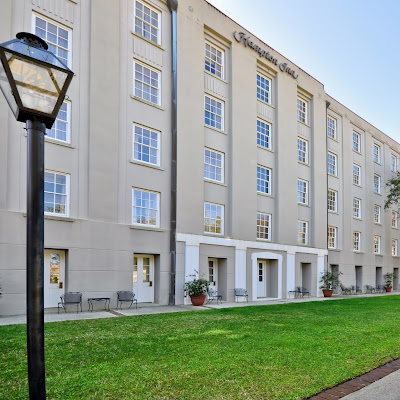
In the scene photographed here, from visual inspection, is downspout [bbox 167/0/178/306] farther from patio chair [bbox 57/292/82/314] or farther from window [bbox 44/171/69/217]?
window [bbox 44/171/69/217]

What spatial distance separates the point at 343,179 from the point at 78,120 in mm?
22477

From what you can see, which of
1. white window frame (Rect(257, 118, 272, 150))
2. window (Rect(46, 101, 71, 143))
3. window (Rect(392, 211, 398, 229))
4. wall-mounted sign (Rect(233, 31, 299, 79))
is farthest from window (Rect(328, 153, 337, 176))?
window (Rect(46, 101, 71, 143))

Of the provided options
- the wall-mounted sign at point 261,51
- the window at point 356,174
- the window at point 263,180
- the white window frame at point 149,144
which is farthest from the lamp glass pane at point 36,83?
the window at point 356,174

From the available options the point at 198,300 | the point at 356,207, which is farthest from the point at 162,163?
the point at 356,207

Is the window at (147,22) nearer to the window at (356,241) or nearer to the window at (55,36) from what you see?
the window at (55,36)

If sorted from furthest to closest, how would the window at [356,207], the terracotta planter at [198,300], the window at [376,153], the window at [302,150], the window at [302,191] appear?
1. the window at [376,153]
2. the window at [356,207]
3. the window at [302,150]
4. the window at [302,191]
5. the terracotta planter at [198,300]

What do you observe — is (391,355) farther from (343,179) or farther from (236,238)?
(343,179)

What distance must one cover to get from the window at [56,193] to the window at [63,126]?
145 centimetres

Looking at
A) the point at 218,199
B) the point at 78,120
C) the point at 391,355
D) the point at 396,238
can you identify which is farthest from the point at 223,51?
the point at 396,238

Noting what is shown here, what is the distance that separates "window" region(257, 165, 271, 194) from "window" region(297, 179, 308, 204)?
324 centimetres

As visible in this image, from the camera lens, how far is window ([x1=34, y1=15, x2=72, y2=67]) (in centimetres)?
1608

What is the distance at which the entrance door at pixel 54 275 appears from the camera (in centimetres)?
1570

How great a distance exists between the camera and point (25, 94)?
3402mm

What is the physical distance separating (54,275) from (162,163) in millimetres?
6887
